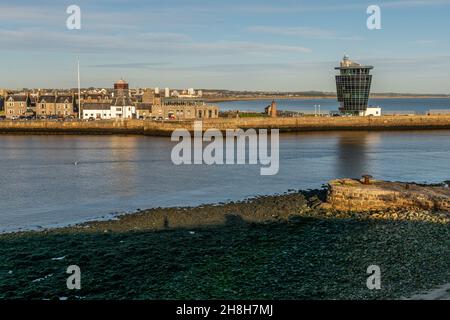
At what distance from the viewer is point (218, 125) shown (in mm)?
87938

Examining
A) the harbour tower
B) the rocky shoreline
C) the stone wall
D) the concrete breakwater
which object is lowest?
the rocky shoreline

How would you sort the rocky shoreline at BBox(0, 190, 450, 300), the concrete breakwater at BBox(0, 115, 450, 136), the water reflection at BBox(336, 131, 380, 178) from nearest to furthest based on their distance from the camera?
the rocky shoreline at BBox(0, 190, 450, 300)
the water reflection at BBox(336, 131, 380, 178)
the concrete breakwater at BBox(0, 115, 450, 136)

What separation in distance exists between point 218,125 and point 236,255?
223ft

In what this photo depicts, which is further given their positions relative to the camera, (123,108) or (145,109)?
(145,109)

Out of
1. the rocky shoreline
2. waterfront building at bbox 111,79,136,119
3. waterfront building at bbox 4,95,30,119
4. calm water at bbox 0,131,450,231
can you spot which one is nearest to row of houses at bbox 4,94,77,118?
waterfront building at bbox 4,95,30,119

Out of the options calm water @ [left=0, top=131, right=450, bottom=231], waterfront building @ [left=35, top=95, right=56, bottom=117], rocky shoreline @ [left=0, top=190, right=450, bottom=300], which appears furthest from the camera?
waterfront building @ [left=35, top=95, right=56, bottom=117]

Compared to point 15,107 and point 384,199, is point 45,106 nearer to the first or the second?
point 15,107

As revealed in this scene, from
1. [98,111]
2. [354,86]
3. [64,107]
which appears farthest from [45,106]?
[354,86]

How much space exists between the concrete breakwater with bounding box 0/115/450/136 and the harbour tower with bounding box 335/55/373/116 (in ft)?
14.8

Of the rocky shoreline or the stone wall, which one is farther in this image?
the stone wall

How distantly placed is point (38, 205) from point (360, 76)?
250 feet

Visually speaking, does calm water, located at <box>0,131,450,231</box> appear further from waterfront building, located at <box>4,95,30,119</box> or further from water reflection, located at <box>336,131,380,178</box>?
waterfront building, located at <box>4,95,30,119</box>

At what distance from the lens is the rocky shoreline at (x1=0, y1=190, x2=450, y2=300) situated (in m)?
17.0
